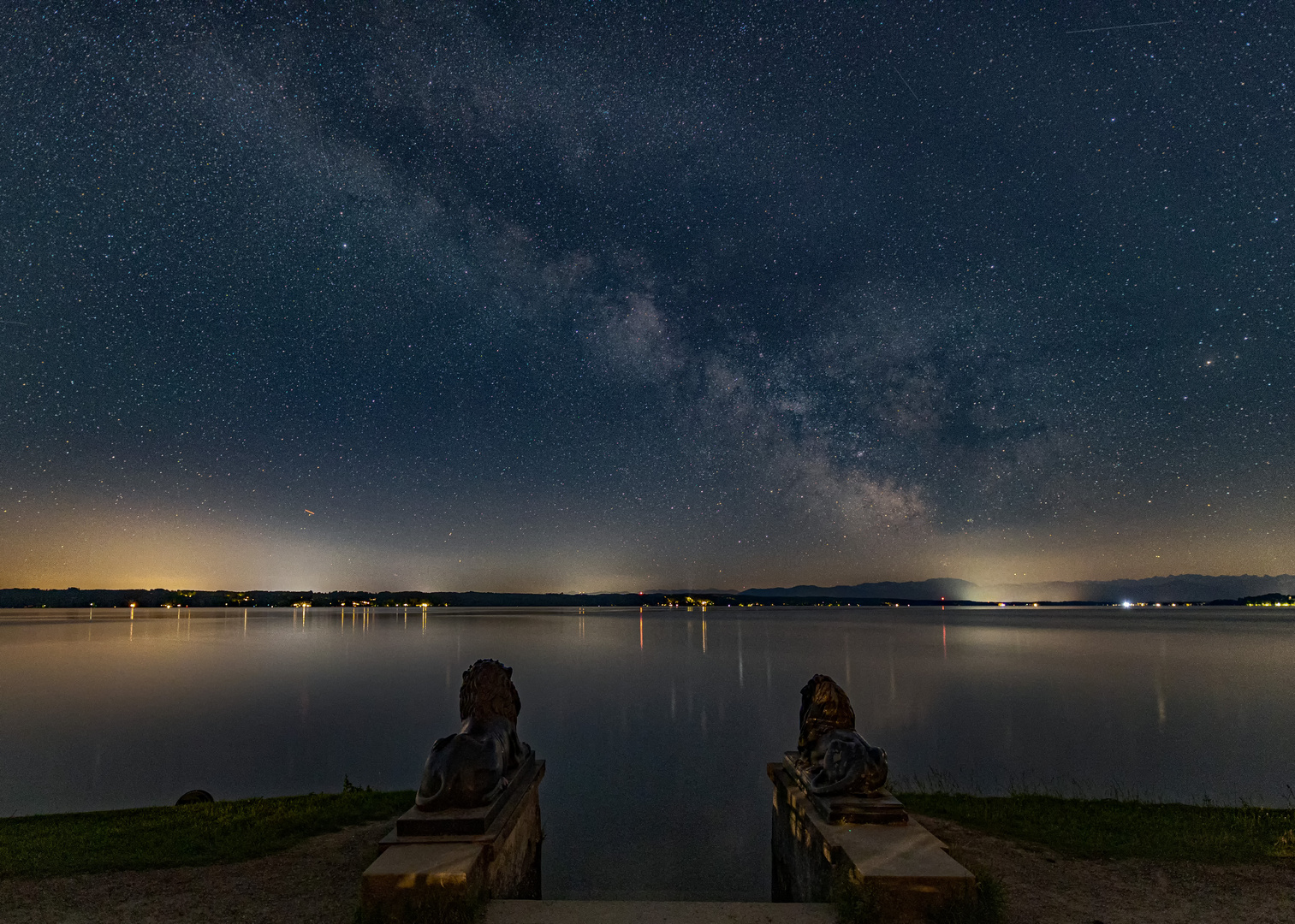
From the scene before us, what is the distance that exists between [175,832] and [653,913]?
8.18 m

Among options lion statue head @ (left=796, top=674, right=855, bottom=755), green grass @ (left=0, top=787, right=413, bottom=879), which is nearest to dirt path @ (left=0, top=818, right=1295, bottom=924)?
green grass @ (left=0, top=787, right=413, bottom=879)

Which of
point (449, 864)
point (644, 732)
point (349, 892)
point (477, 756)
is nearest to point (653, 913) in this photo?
point (449, 864)

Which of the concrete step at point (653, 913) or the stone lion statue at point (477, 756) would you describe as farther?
the stone lion statue at point (477, 756)

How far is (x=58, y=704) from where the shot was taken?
3212cm

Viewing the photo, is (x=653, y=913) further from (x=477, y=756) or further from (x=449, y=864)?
(x=477, y=756)

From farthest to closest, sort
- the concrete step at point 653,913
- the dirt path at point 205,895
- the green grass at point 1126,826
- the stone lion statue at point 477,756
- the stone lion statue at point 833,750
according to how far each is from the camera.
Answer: the green grass at point 1126,826
the stone lion statue at point 833,750
the stone lion statue at point 477,756
the dirt path at point 205,895
the concrete step at point 653,913

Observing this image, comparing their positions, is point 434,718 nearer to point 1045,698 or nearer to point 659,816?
point 659,816

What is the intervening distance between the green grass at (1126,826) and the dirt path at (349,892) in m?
0.56

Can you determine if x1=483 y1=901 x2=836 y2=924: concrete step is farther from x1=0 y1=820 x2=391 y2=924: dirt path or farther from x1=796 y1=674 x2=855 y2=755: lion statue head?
x1=796 y1=674 x2=855 y2=755: lion statue head

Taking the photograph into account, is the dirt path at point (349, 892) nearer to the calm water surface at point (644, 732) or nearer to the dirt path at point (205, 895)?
the dirt path at point (205, 895)

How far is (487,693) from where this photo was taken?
11141mm

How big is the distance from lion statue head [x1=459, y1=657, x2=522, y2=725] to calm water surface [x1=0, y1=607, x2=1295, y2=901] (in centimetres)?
341

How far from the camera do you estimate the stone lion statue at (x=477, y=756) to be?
8.21 metres

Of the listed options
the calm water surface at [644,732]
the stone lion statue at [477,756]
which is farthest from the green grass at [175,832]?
the calm water surface at [644,732]
